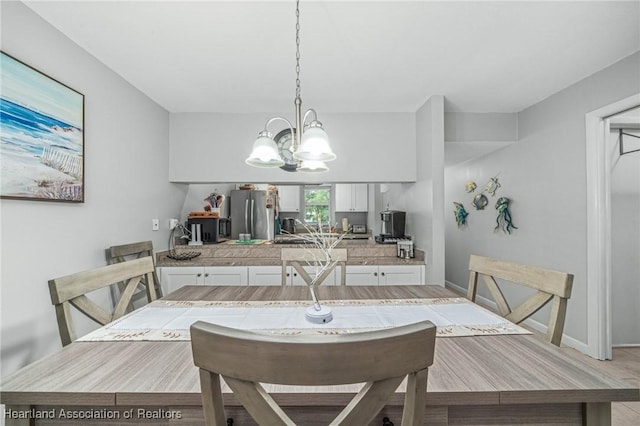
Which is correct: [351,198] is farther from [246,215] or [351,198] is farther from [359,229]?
[246,215]

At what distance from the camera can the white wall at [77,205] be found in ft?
4.93

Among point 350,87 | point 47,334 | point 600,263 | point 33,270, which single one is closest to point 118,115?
point 33,270

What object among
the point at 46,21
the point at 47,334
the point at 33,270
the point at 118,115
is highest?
the point at 46,21

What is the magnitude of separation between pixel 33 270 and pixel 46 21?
4.78 ft

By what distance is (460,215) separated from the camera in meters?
4.55

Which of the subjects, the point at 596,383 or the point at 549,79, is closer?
the point at 596,383

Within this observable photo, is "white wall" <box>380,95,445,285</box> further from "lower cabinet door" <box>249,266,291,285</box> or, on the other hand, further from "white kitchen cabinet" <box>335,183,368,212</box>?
"white kitchen cabinet" <box>335,183,368,212</box>

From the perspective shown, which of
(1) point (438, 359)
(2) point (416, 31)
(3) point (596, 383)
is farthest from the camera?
(2) point (416, 31)

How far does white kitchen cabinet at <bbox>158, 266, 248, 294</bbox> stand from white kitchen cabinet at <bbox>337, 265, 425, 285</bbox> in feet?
3.90

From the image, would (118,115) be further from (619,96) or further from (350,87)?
(619,96)

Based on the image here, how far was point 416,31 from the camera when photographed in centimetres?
182

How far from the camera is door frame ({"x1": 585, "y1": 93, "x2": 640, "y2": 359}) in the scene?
2.44 metres

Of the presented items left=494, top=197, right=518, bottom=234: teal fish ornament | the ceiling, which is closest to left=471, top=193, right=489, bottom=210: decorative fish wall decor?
left=494, top=197, right=518, bottom=234: teal fish ornament

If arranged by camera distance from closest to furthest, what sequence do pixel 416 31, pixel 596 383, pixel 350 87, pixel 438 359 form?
pixel 596 383 < pixel 438 359 < pixel 416 31 < pixel 350 87
